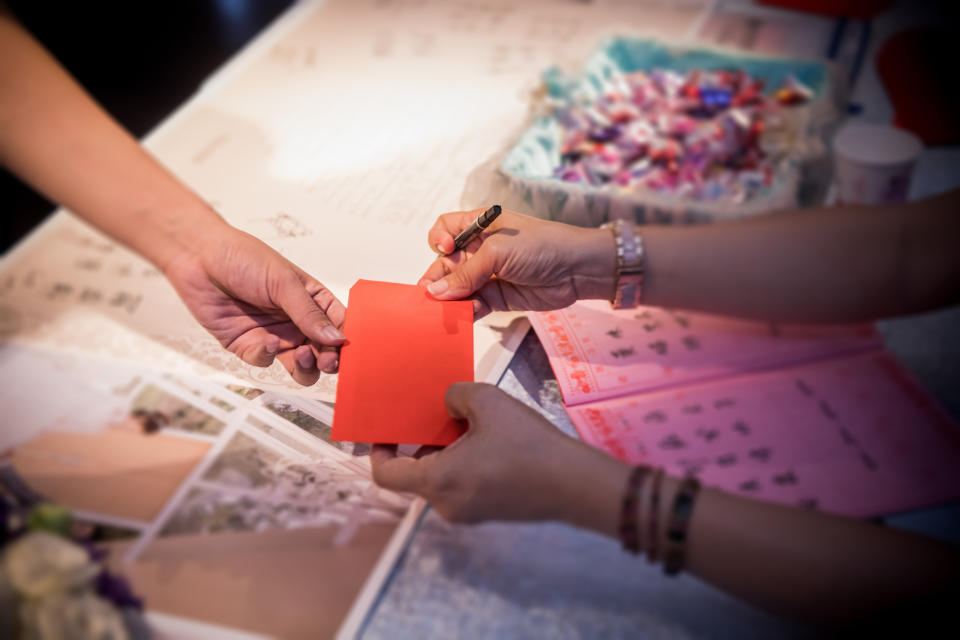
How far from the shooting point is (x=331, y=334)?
0.79m

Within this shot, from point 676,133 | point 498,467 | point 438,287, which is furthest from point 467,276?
point 676,133

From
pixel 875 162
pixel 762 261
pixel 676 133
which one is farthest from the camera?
pixel 676 133

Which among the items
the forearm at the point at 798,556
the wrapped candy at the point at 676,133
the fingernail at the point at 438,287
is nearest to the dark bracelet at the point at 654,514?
the forearm at the point at 798,556

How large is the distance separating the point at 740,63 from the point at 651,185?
458mm

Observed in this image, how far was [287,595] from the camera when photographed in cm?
67

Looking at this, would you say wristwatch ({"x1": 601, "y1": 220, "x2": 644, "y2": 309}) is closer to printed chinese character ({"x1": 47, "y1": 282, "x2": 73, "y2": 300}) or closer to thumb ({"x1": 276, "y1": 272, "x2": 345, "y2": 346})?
thumb ({"x1": 276, "y1": 272, "x2": 345, "y2": 346})

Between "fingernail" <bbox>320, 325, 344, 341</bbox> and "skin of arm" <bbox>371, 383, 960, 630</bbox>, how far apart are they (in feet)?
0.46

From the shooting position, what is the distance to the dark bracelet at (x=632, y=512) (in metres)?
0.65

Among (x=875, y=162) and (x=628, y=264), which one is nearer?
(x=628, y=264)

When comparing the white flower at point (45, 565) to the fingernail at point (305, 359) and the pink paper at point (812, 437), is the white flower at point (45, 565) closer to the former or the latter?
the fingernail at point (305, 359)

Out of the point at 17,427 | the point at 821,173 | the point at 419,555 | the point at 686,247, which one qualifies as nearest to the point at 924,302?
the point at 686,247

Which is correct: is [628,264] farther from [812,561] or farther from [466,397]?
[812,561]

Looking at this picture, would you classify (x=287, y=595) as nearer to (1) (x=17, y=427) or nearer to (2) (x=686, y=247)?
(1) (x=17, y=427)

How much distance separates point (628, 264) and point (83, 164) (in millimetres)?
804
